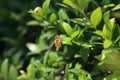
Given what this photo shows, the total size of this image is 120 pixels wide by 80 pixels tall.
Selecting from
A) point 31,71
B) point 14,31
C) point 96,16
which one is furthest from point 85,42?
point 14,31

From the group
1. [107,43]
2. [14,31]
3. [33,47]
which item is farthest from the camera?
[14,31]

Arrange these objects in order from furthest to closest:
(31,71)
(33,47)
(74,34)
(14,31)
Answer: (14,31) < (33,47) < (31,71) < (74,34)

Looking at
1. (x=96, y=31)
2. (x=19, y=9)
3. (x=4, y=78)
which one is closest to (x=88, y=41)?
(x=96, y=31)

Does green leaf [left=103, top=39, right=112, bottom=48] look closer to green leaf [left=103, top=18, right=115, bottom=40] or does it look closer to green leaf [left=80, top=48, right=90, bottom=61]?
green leaf [left=103, top=18, right=115, bottom=40]

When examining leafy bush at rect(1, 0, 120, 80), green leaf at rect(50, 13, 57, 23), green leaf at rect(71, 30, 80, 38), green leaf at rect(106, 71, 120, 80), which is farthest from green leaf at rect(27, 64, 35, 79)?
green leaf at rect(106, 71, 120, 80)

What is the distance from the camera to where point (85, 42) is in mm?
1892

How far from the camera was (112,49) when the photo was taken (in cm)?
176

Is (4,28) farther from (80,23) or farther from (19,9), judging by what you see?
(80,23)

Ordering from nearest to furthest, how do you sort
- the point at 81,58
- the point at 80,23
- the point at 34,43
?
1. the point at 80,23
2. the point at 81,58
3. the point at 34,43

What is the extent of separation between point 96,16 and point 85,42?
146 millimetres

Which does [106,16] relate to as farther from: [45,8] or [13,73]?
[13,73]

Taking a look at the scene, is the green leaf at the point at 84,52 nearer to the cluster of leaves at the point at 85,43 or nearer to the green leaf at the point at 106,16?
the cluster of leaves at the point at 85,43

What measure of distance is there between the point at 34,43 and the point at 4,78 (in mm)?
474

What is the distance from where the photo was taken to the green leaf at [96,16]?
1.84 meters
